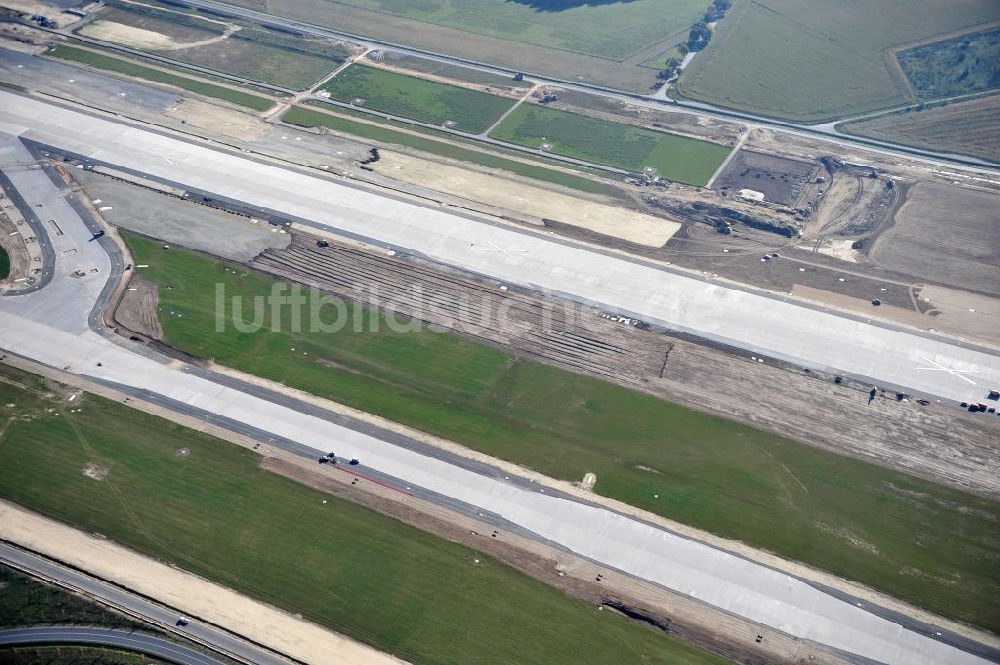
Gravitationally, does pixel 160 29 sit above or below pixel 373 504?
above

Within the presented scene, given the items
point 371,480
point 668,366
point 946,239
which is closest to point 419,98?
point 668,366

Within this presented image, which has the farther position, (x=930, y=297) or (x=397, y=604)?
(x=930, y=297)

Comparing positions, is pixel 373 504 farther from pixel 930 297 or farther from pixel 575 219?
pixel 930 297

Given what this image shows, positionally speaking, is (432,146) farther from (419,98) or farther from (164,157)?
(164,157)

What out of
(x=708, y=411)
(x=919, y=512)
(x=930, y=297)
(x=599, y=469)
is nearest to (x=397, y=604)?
(x=599, y=469)

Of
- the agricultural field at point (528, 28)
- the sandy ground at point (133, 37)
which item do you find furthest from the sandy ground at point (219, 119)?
the agricultural field at point (528, 28)
